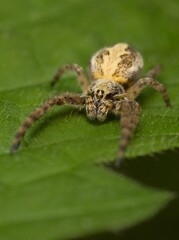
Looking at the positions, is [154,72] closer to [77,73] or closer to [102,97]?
[77,73]

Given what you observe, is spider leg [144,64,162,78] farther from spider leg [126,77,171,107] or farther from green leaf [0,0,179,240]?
spider leg [126,77,171,107]

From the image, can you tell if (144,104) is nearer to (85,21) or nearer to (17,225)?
(85,21)

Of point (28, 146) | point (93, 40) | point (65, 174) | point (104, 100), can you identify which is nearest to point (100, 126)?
point (104, 100)

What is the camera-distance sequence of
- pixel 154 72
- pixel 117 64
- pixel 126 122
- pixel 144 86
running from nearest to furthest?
pixel 126 122, pixel 144 86, pixel 117 64, pixel 154 72

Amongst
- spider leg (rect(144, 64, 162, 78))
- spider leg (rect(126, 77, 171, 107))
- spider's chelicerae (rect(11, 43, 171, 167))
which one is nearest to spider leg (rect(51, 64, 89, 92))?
spider's chelicerae (rect(11, 43, 171, 167))

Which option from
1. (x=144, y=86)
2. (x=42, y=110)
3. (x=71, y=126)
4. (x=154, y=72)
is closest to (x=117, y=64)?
(x=144, y=86)

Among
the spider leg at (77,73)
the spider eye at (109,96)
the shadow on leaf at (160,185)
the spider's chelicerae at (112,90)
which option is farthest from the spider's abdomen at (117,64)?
the shadow on leaf at (160,185)

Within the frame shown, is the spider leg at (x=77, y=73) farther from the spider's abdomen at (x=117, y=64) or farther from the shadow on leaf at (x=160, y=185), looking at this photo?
the shadow on leaf at (x=160, y=185)
